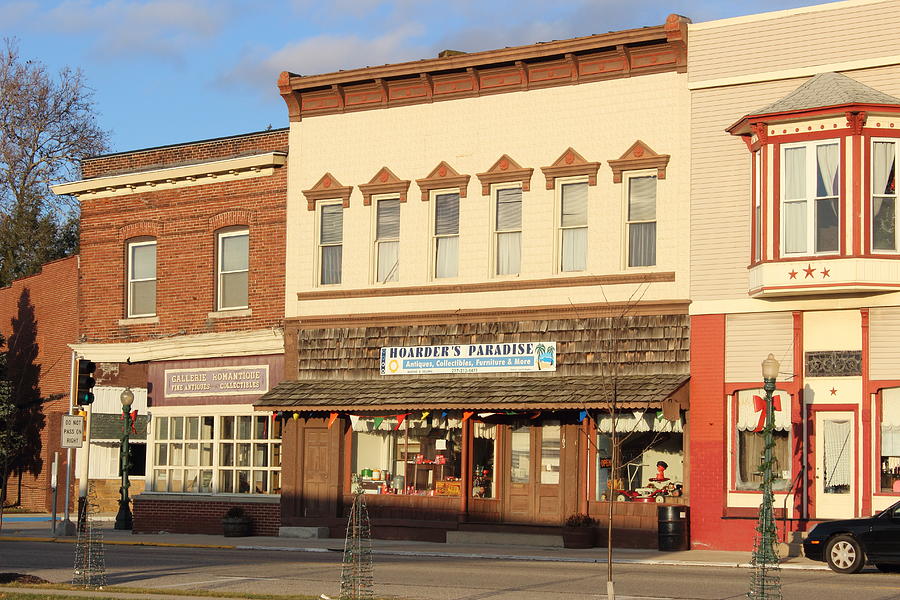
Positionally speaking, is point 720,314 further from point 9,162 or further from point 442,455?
point 9,162

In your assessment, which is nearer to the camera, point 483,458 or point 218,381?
point 483,458

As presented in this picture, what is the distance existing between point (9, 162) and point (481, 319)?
3313cm

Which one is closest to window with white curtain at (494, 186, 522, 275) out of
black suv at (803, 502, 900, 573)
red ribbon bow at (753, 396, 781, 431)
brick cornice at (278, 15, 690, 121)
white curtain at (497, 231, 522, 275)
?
white curtain at (497, 231, 522, 275)

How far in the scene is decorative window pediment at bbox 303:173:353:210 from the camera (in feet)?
108

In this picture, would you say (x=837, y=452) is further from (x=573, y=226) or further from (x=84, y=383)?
(x=84, y=383)

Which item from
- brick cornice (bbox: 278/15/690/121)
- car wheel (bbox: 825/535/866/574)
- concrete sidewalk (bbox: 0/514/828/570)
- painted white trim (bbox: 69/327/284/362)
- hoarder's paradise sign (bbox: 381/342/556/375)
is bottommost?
concrete sidewalk (bbox: 0/514/828/570)

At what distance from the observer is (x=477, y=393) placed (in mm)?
29969

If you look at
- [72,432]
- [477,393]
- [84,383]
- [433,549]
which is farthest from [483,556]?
[72,432]

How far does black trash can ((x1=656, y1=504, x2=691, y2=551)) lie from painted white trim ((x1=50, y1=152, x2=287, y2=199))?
12.9 metres

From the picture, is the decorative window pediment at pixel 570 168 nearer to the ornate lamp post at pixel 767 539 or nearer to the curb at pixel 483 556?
the ornate lamp post at pixel 767 539

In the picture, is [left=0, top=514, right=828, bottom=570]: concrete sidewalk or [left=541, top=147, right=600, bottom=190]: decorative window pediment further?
[left=541, top=147, right=600, bottom=190]: decorative window pediment

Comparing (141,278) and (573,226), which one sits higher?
(573,226)

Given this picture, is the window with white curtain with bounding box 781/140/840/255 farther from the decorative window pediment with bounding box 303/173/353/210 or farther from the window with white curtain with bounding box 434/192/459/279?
the decorative window pediment with bounding box 303/173/353/210

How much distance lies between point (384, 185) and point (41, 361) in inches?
621
